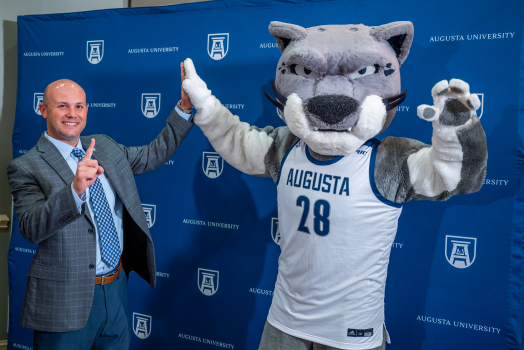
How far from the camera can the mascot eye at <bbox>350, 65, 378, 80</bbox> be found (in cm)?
184

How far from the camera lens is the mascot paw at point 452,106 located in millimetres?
1526

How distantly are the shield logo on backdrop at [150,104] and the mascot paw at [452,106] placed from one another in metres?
2.09

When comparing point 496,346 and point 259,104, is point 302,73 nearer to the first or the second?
point 259,104

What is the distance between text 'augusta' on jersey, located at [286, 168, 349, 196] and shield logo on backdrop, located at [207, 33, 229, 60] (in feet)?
4.38

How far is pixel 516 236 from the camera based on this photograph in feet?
7.79

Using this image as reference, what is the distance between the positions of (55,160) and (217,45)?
4.54 ft

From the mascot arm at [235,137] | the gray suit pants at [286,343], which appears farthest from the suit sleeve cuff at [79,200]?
the gray suit pants at [286,343]

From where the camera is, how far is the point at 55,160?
2086 millimetres

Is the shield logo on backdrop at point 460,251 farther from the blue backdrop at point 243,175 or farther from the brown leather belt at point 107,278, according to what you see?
the brown leather belt at point 107,278

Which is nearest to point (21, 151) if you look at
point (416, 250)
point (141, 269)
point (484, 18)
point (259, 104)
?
point (141, 269)

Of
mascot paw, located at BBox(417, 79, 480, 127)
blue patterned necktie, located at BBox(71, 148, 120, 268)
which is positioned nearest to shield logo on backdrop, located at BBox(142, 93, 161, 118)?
blue patterned necktie, located at BBox(71, 148, 120, 268)

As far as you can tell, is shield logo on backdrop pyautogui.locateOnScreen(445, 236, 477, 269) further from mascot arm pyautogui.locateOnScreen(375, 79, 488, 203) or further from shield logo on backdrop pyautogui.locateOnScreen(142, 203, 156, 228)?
shield logo on backdrop pyautogui.locateOnScreen(142, 203, 156, 228)

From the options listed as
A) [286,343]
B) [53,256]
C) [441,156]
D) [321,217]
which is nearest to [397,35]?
[441,156]

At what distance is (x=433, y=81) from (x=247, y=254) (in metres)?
1.61
